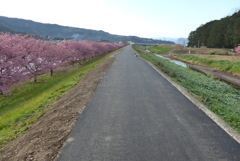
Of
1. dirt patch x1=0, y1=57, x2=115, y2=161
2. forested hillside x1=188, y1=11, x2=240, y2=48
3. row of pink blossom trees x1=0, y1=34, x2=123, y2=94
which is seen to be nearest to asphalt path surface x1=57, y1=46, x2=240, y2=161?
dirt patch x1=0, y1=57, x2=115, y2=161

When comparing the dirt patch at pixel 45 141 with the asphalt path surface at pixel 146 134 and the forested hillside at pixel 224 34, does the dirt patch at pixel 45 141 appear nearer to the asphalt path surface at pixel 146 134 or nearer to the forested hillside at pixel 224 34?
the asphalt path surface at pixel 146 134

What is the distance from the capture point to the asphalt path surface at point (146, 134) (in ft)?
22.8

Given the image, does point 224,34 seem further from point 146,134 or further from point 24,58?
point 146,134

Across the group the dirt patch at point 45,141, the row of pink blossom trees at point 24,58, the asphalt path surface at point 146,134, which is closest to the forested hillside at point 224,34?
the row of pink blossom trees at point 24,58

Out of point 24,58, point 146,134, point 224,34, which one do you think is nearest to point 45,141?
point 146,134

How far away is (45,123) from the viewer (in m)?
10.4

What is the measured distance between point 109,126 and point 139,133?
145 cm

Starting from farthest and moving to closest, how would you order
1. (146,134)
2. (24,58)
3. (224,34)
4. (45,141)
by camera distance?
1. (224,34)
2. (24,58)
3. (146,134)
4. (45,141)

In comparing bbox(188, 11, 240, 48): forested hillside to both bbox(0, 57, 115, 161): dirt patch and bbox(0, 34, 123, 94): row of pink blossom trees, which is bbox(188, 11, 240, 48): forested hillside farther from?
bbox(0, 57, 115, 161): dirt patch

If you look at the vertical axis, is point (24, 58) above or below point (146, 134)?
above

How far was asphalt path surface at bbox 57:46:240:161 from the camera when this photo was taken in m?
6.95

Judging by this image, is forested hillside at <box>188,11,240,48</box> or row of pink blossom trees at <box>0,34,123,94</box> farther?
forested hillside at <box>188,11,240,48</box>

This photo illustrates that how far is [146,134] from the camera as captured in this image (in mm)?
8469

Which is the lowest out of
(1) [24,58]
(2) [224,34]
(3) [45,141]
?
(3) [45,141]
